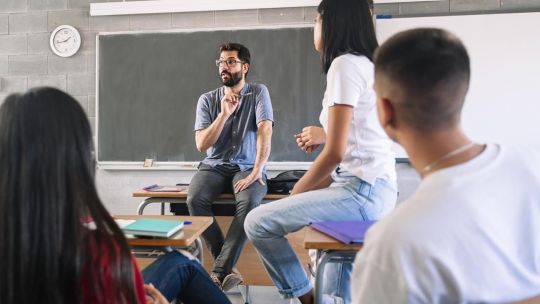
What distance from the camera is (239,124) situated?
9.34ft

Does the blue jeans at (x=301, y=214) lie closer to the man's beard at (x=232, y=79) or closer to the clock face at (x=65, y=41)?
the man's beard at (x=232, y=79)

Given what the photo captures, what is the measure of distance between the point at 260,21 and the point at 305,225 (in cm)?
250

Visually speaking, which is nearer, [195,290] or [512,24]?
[195,290]

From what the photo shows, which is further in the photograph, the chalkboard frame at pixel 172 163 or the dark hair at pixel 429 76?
the chalkboard frame at pixel 172 163

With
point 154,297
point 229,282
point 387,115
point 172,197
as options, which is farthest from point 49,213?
point 172,197

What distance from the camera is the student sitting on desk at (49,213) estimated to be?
784 mm

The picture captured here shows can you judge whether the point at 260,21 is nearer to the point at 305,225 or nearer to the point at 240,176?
the point at 240,176

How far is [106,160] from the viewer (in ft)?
12.6

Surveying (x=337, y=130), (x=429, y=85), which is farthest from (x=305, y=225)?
(x=429, y=85)

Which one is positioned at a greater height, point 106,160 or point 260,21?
point 260,21

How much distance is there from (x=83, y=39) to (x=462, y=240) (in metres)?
3.90

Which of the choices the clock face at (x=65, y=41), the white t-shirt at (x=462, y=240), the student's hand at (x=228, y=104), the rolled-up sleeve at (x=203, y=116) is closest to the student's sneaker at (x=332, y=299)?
the white t-shirt at (x=462, y=240)

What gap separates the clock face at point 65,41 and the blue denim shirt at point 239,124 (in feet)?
5.59

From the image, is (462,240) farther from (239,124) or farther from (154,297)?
(239,124)
